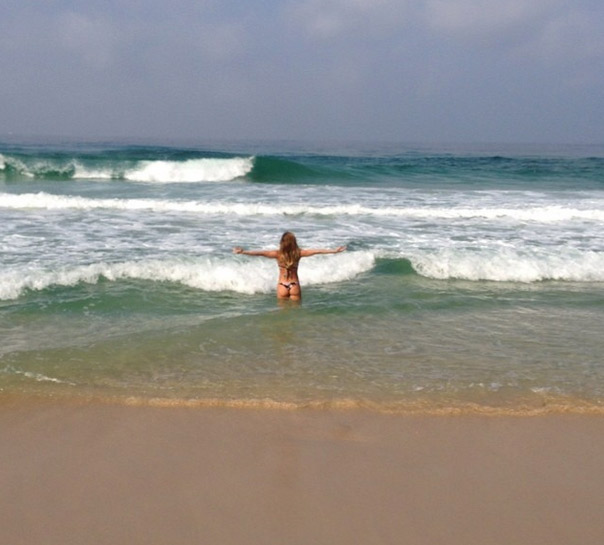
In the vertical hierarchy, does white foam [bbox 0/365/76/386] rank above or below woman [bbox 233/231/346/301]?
below

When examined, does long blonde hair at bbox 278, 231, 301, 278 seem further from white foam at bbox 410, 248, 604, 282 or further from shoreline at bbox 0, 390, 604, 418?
shoreline at bbox 0, 390, 604, 418

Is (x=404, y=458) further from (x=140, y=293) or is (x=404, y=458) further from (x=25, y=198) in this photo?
(x=25, y=198)

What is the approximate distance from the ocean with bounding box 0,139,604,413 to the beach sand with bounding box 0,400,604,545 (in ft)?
1.16

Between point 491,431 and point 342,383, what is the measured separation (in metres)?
1.26

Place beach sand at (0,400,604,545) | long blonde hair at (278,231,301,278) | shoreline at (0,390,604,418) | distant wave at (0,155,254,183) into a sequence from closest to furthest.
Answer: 1. beach sand at (0,400,604,545)
2. shoreline at (0,390,604,418)
3. long blonde hair at (278,231,301,278)
4. distant wave at (0,155,254,183)

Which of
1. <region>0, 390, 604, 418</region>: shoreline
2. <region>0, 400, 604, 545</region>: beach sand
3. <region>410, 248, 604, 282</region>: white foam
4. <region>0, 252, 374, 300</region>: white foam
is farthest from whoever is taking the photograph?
<region>410, 248, 604, 282</region>: white foam

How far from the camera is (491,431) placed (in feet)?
13.9

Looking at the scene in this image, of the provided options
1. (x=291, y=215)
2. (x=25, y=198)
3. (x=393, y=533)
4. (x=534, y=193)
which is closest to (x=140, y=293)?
(x=393, y=533)

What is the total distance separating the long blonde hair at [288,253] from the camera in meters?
7.60

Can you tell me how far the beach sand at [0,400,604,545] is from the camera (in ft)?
10.3

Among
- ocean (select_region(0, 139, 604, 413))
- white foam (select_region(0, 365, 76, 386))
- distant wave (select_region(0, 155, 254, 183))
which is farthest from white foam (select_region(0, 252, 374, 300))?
distant wave (select_region(0, 155, 254, 183))

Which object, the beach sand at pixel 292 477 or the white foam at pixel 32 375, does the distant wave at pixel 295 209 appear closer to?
the white foam at pixel 32 375

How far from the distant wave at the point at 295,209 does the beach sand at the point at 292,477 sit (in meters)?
10.8

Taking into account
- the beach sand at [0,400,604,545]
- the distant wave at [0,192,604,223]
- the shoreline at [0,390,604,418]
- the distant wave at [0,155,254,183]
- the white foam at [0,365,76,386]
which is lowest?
the beach sand at [0,400,604,545]
